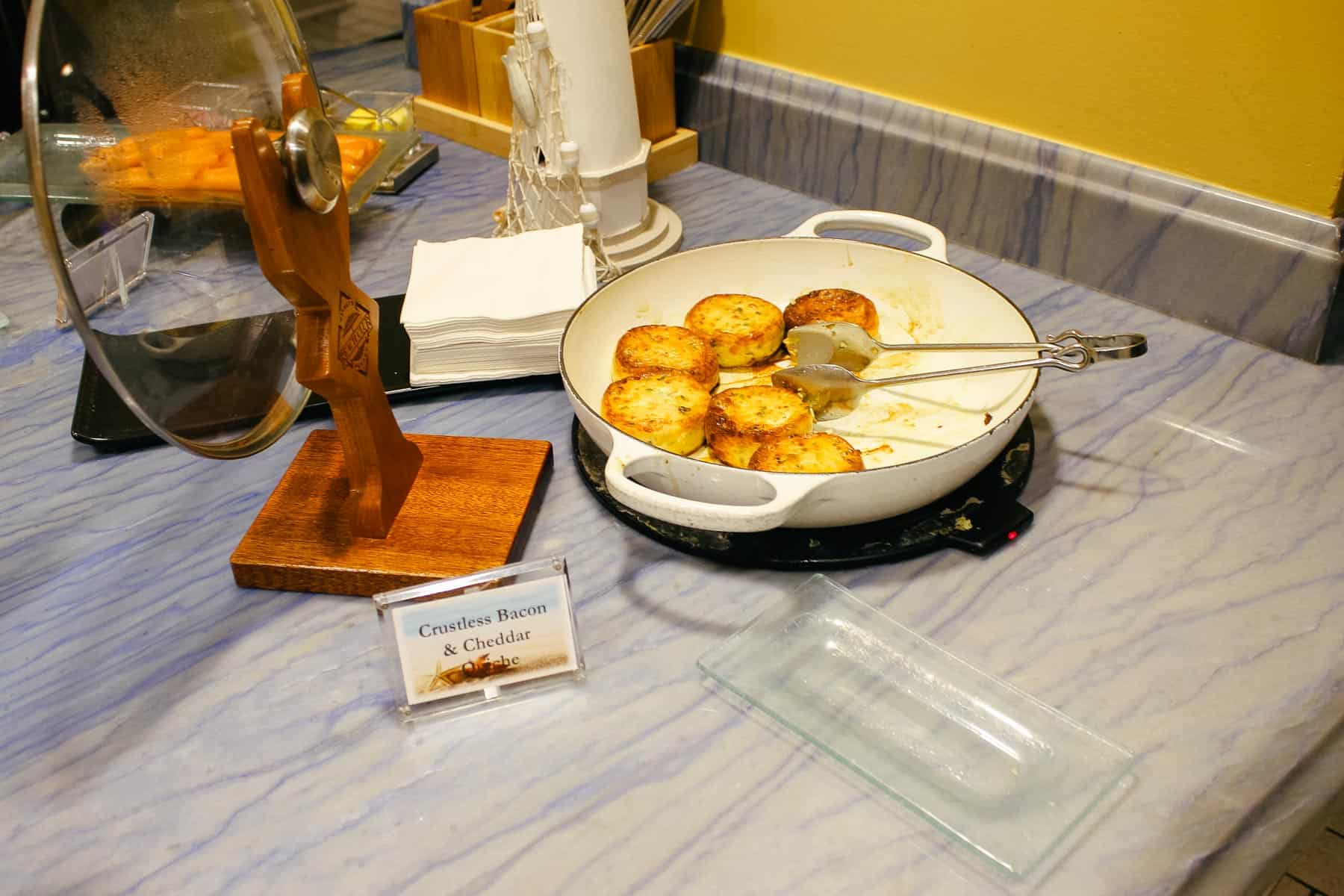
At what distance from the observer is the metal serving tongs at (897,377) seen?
0.68 m

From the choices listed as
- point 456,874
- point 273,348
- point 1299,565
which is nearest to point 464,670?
point 456,874

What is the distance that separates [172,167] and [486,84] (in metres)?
0.75

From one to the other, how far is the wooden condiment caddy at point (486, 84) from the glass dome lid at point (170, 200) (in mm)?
614

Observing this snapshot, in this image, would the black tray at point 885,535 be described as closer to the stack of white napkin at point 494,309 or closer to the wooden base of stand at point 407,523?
the wooden base of stand at point 407,523

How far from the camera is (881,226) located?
2.98ft

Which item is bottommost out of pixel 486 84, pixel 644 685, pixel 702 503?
pixel 644 685

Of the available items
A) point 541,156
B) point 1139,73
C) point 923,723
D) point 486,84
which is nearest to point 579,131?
point 541,156

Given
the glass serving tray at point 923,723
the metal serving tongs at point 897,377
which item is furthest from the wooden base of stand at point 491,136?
the glass serving tray at point 923,723

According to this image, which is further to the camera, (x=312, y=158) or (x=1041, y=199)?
(x=1041, y=199)

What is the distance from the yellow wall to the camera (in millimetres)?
792

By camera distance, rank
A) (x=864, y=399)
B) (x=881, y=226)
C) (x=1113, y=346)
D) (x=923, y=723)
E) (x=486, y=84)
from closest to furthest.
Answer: (x=923, y=723)
(x=1113, y=346)
(x=864, y=399)
(x=881, y=226)
(x=486, y=84)

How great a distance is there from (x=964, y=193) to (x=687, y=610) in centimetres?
58

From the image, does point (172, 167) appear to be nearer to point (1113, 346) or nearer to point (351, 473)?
point (351, 473)

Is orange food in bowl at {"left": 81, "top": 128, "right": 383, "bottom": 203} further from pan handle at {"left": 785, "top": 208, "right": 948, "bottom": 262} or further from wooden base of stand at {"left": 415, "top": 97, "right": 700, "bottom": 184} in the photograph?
wooden base of stand at {"left": 415, "top": 97, "right": 700, "bottom": 184}
